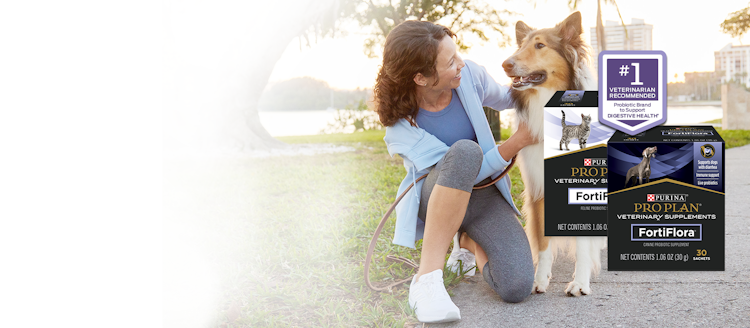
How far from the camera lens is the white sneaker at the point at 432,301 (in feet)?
5.57

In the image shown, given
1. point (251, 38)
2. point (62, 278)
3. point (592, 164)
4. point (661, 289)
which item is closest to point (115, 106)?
point (62, 278)

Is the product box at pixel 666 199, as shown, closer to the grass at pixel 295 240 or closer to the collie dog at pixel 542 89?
the collie dog at pixel 542 89

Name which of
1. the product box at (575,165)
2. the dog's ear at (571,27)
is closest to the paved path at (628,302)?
the product box at (575,165)

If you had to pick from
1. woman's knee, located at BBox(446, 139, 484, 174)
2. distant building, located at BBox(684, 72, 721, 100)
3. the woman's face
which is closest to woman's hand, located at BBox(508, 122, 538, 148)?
woman's knee, located at BBox(446, 139, 484, 174)

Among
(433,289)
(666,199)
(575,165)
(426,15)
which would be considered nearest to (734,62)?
(426,15)

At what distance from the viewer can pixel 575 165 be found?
1.60 meters

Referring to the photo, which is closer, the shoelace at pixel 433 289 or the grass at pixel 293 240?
the shoelace at pixel 433 289

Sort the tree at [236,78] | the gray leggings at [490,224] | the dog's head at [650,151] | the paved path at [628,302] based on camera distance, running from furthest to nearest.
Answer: the tree at [236,78]
the gray leggings at [490,224]
the paved path at [628,302]
the dog's head at [650,151]

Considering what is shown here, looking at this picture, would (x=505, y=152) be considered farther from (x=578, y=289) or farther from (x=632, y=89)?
(x=578, y=289)

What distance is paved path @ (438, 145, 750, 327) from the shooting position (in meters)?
1.67

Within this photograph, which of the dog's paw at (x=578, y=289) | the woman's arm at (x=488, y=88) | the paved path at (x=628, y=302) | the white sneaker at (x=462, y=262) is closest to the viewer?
the paved path at (x=628, y=302)

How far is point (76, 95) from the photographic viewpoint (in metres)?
1.40

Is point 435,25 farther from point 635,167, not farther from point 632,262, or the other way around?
point 632,262

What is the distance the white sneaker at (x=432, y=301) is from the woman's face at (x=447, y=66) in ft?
2.30
